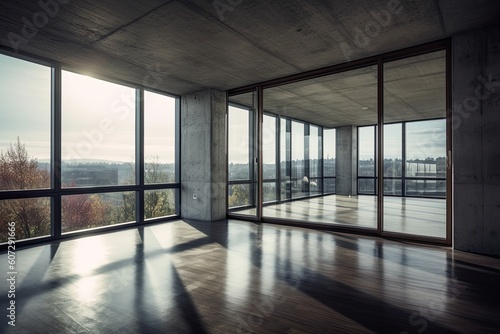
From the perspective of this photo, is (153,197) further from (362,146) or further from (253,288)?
(362,146)

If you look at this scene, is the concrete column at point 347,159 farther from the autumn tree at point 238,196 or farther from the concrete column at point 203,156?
the concrete column at point 203,156

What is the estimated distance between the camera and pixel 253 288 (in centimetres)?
309

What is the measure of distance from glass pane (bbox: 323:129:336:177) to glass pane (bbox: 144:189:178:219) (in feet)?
27.7

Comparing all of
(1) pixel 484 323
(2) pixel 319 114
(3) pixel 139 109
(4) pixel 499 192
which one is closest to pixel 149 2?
(3) pixel 139 109

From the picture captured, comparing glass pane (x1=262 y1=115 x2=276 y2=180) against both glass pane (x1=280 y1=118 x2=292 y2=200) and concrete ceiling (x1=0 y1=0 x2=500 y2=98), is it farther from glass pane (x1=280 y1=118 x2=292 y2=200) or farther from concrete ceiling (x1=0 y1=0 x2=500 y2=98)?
concrete ceiling (x1=0 y1=0 x2=500 y2=98)

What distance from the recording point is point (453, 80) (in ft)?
15.0

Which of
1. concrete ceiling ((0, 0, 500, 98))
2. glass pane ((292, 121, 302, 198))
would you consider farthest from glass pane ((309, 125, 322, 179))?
concrete ceiling ((0, 0, 500, 98))

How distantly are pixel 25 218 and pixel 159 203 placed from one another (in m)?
2.80

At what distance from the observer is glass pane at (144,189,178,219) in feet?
23.0

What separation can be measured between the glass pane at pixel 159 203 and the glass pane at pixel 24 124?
7.19 feet

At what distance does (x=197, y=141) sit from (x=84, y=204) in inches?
116

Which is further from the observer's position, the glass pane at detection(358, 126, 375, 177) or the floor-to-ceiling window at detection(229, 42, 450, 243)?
the glass pane at detection(358, 126, 375, 177)

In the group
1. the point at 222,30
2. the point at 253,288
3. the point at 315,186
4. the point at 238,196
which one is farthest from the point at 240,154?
the point at 315,186

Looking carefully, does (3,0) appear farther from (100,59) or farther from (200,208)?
(200,208)
